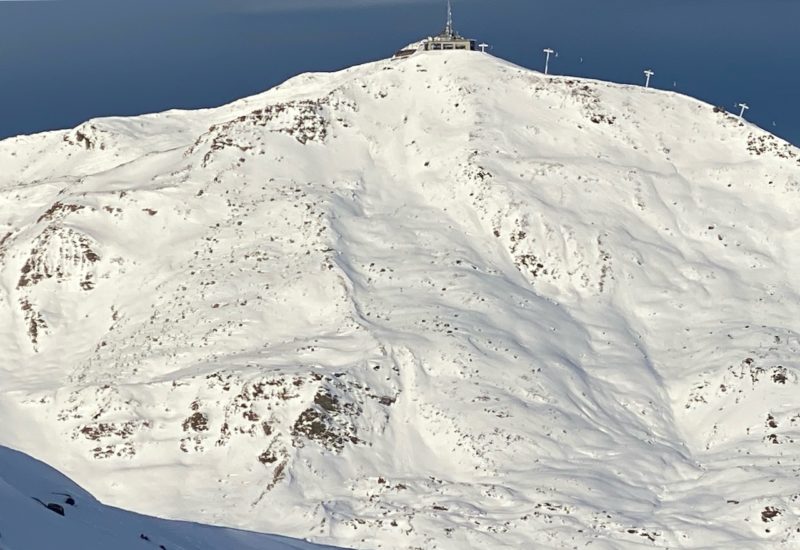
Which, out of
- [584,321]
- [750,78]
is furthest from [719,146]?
[750,78]

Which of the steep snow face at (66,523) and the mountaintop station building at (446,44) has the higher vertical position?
the mountaintop station building at (446,44)

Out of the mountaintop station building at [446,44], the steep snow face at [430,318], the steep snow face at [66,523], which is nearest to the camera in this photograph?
the steep snow face at [66,523]

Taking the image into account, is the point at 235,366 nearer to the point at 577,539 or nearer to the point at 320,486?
the point at 320,486

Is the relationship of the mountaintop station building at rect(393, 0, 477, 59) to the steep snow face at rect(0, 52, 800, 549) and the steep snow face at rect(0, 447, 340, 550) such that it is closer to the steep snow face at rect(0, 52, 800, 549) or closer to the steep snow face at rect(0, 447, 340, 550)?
the steep snow face at rect(0, 52, 800, 549)

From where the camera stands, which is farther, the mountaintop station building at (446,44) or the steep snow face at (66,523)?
the mountaintop station building at (446,44)

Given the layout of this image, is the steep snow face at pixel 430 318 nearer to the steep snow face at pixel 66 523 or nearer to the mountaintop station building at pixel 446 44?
the mountaintop station building at pixel 446 44

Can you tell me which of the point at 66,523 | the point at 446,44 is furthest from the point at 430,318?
the point at 446,44

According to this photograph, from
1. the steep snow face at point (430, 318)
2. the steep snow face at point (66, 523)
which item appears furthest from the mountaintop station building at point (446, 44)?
the steep snow face at point (66, 523)
